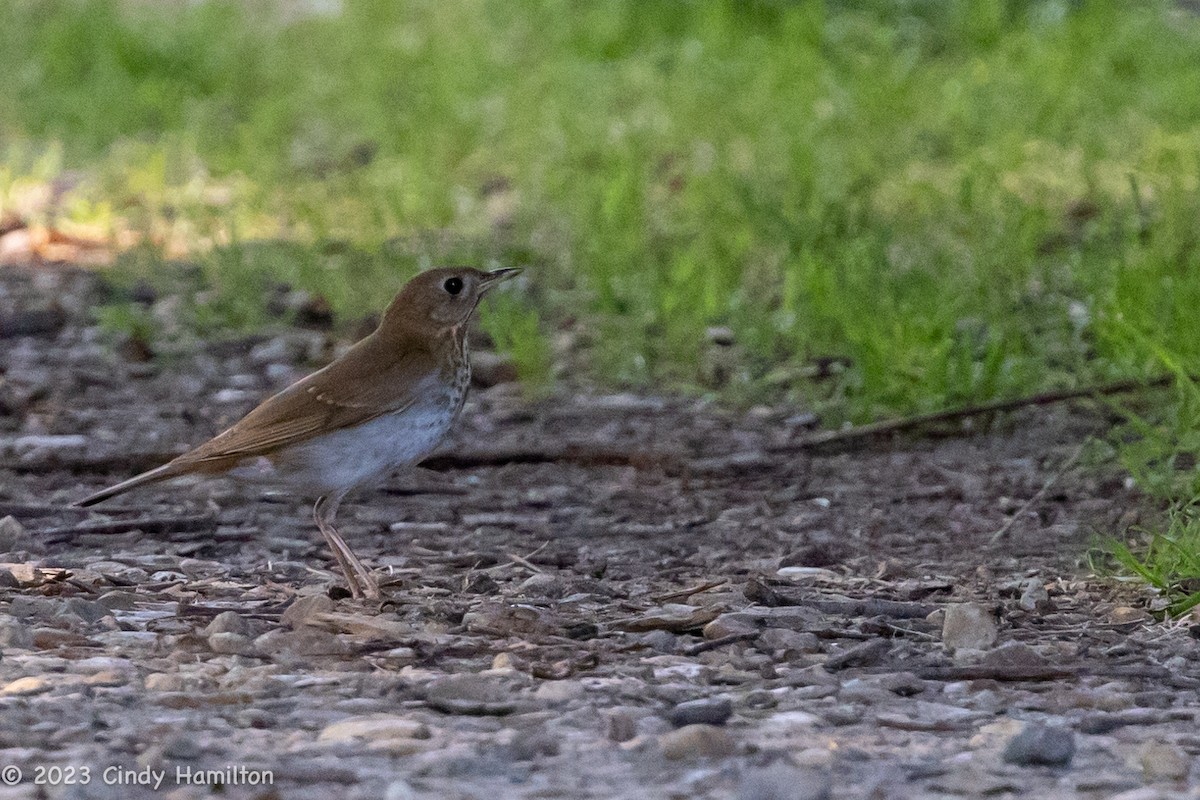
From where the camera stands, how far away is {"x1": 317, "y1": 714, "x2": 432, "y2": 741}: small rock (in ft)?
11.8

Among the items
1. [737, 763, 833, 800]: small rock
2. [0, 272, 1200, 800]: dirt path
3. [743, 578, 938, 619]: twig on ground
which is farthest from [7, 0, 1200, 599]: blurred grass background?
[737, 763, 833, 800]: small rock

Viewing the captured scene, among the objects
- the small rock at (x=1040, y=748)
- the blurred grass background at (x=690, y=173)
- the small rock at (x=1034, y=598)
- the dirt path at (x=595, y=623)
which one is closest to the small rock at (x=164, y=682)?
the dirt path at (x=595, y=623)

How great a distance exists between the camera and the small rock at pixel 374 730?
3.58m

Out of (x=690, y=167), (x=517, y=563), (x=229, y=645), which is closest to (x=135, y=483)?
(x=229, y=645)

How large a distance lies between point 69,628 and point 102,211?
17.0 ft

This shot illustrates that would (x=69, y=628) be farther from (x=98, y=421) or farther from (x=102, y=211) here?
(x=102, y=211)

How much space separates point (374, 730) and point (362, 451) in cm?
139

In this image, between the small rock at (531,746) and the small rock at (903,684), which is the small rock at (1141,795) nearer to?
the small rock at (903,684)

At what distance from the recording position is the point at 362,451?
4895 millimetres

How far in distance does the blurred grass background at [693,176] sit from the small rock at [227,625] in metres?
2.68

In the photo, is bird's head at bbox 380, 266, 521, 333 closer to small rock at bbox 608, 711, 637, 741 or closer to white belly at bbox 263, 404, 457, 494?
white belly at bbox 263, 404, 457, 494

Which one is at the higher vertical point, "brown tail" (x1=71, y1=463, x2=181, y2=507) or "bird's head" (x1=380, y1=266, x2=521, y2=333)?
"bird's head" (x1=380, y1=266, x2=521, y2=333)

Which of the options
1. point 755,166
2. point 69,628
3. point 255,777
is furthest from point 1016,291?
point 255,777

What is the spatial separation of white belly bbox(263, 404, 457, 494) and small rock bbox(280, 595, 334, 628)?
53 centimetres
